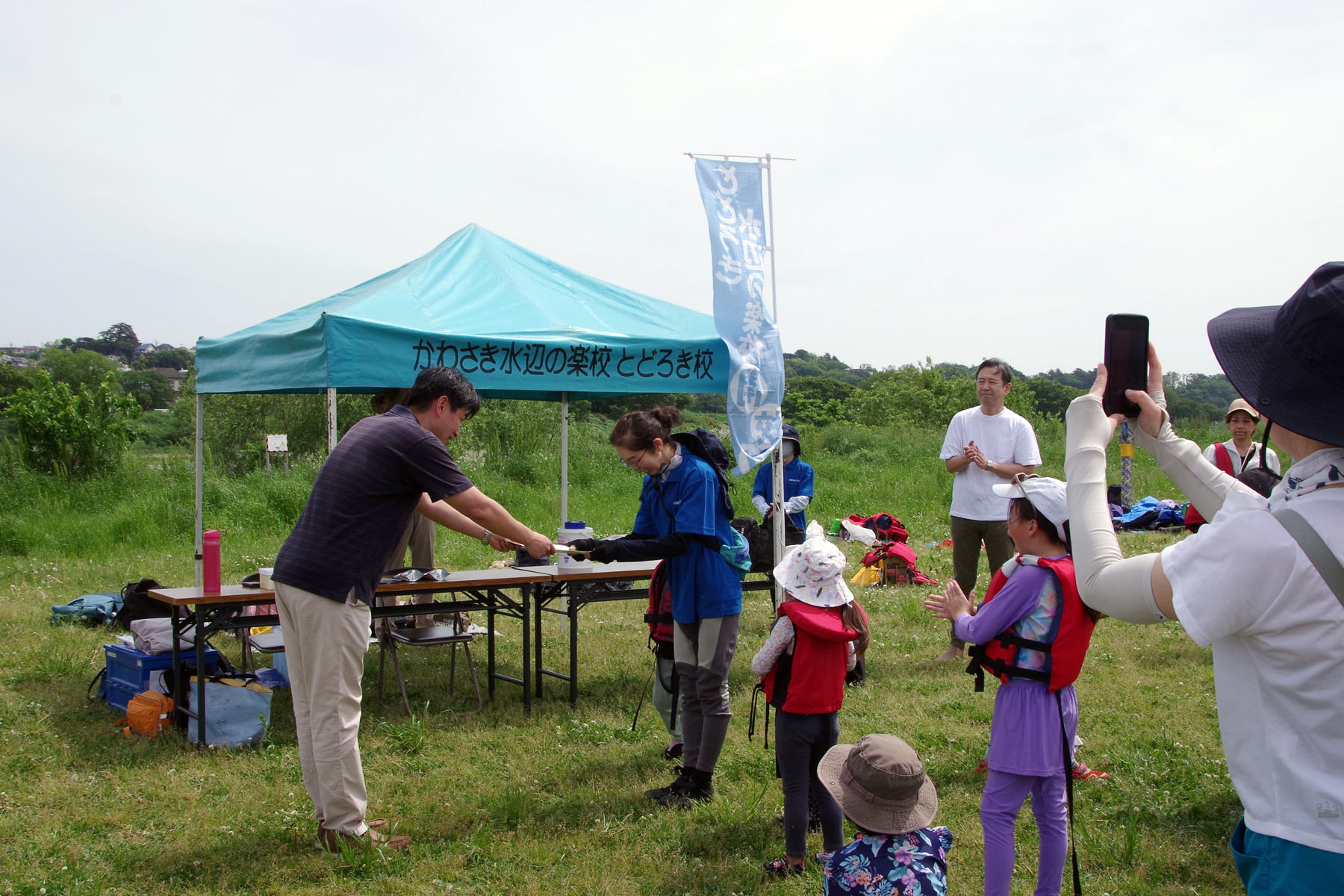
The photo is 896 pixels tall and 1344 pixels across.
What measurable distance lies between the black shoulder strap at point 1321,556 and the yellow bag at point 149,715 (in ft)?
17.7

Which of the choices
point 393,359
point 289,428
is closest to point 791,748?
point 393,359

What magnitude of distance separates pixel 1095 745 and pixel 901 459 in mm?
15268

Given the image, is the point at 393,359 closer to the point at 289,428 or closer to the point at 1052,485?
the point at 1052,485

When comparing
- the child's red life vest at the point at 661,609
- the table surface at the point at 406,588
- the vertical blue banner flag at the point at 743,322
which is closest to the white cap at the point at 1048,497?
the child's red life vest at the point at 661,609

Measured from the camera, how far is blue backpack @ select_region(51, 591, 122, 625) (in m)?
7.39

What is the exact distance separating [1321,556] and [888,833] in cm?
159

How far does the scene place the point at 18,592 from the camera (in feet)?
28.1

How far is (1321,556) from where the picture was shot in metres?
1.23

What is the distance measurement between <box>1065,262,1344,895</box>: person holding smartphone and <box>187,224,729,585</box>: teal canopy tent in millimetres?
4569

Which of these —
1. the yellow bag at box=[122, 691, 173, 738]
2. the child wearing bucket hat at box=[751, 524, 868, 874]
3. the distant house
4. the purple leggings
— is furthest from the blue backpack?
the distant house

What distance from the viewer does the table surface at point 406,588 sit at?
15.8 feet

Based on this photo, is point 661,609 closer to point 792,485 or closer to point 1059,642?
point 1059,642

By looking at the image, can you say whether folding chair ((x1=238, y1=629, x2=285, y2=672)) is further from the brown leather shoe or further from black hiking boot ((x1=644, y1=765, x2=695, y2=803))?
black hiking boot ((x1=644, y1=765, x2=695, y2=803))

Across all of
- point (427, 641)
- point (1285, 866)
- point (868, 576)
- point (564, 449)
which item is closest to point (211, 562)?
point (427, 641)
